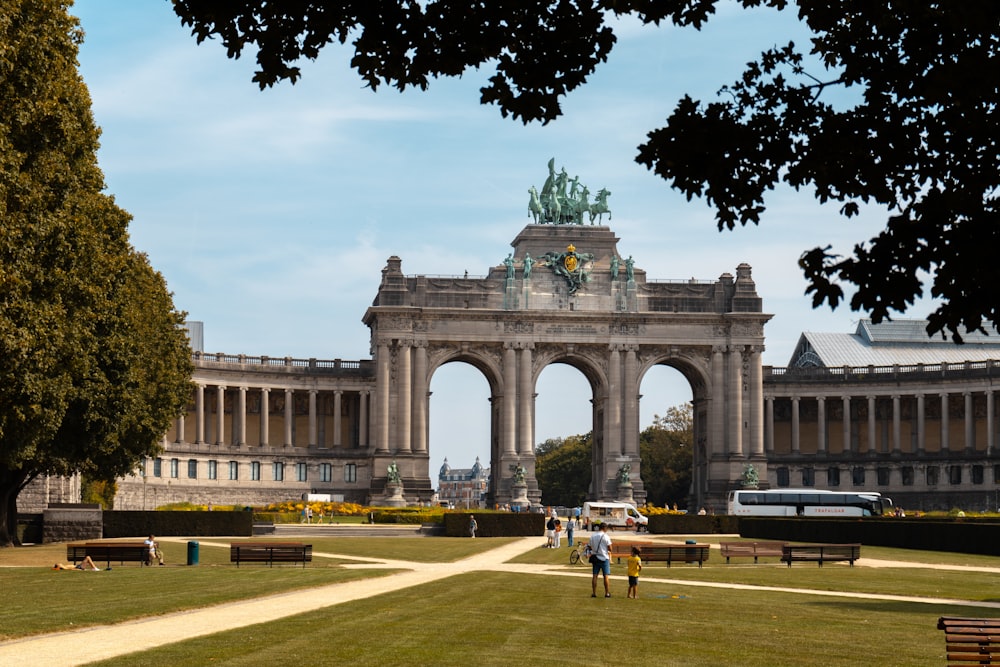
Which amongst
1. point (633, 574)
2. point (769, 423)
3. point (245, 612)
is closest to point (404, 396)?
point (769, 423)

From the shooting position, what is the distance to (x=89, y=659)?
2455cm

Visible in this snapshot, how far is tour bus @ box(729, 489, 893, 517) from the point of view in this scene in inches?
4294

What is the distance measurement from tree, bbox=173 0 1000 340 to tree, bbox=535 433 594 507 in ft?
510

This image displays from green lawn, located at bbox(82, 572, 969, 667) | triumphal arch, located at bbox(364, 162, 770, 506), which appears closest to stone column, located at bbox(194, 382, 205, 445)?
triumphal arch, located at bbox(364, 162, 770, 506)

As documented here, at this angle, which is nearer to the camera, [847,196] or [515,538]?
[847,196]

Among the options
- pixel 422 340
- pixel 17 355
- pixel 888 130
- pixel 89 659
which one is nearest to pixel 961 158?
pixel 888 130

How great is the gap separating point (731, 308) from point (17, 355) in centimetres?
9649

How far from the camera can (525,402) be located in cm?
13212

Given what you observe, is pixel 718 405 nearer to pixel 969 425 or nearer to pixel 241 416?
pixel 969 425

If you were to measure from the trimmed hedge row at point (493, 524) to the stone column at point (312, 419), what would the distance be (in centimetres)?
4562

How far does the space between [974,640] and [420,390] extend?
4418 inches

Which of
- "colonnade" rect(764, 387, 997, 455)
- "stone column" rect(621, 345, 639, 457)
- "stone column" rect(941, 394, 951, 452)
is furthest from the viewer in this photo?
"colonnade" rect(764, 387, 997, 455)

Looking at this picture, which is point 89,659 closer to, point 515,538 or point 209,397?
point 515,538

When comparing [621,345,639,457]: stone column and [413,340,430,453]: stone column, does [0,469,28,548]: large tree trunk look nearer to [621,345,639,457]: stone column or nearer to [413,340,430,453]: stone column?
[413,340,430,453]: stone column
